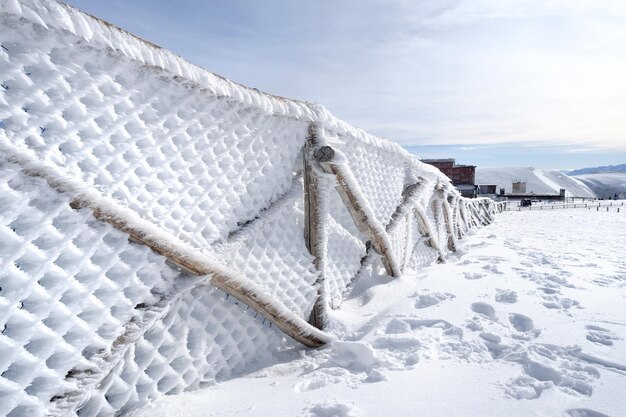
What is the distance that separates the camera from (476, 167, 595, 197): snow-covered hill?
91.9m

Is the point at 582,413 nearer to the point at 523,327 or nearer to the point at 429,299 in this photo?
the point at 523,327

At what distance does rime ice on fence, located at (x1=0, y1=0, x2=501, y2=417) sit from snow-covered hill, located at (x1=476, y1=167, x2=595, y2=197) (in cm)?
9725

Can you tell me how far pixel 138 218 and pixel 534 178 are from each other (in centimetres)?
11563

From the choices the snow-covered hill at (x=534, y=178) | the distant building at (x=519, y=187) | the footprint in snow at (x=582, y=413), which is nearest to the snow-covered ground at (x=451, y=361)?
the footprint in snow at (x=582, y=413)

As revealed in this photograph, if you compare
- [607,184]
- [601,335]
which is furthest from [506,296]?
[607,184]

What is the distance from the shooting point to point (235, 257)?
2057 millimetres

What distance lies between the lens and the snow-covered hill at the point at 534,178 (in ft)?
302

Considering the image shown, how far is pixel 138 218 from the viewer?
5.03 ft

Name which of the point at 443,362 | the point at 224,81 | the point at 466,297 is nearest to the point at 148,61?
the point at 224,81

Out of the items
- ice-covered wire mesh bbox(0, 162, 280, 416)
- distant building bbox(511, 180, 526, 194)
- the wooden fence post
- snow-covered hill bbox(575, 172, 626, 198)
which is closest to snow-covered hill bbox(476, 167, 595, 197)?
snow-covered hill bbox(575, 172, 626, 198)

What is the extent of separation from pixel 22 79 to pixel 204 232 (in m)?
0.99

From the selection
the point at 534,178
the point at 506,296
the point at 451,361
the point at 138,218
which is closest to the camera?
the point at 138,218

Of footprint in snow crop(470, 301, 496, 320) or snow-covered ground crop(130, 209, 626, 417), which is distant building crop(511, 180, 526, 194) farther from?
footprint in snow crop(470, 301, 496, 320)

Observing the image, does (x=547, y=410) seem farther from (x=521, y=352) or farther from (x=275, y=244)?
(x=275, y=244)
